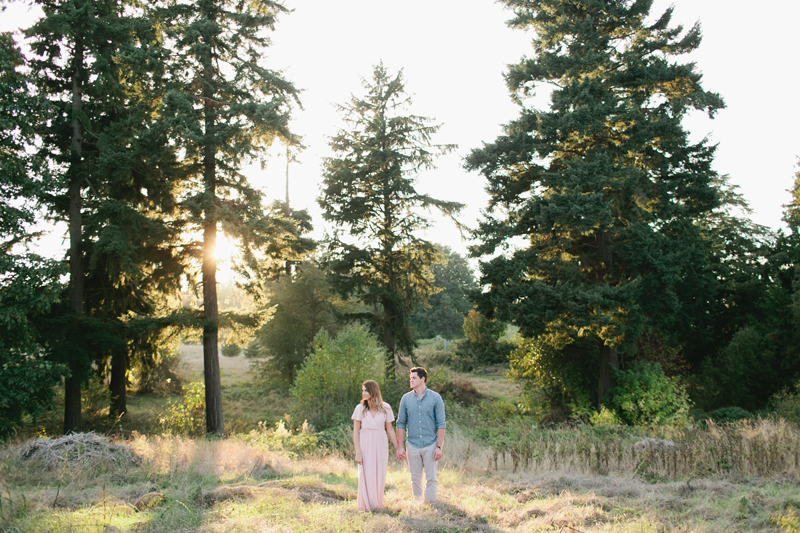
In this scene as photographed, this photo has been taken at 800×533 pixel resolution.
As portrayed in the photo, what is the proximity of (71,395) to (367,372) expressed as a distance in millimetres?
9297

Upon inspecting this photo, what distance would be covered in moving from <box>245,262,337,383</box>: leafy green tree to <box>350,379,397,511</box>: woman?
19.6 m

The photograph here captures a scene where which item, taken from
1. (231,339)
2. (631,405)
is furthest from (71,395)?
(631,405)

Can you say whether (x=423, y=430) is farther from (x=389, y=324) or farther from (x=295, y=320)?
(x=295, y=320)

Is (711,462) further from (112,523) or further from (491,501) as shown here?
(112,523)

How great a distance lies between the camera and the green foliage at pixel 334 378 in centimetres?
1511

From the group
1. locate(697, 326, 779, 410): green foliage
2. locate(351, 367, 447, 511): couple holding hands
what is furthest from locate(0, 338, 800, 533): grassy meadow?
locate(697, 326, 779, 410): green foliage

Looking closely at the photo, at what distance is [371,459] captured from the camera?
19.2 ft

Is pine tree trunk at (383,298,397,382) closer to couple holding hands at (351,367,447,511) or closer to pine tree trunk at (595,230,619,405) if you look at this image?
pine tree trunk at (595,230,619,405)

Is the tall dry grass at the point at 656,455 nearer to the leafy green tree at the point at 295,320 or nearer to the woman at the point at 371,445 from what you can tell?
the woman at the point at 371,445

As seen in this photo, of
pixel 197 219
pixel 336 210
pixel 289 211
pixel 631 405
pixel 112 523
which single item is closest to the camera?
pixel 112 523

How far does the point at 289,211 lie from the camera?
30938mm

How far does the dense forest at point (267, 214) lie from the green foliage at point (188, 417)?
1.59 metres

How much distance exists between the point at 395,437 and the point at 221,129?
12.1 metres

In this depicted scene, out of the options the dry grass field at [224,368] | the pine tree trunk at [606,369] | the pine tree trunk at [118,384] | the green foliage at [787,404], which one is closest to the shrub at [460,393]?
the pine tree trunk at [606,369]
